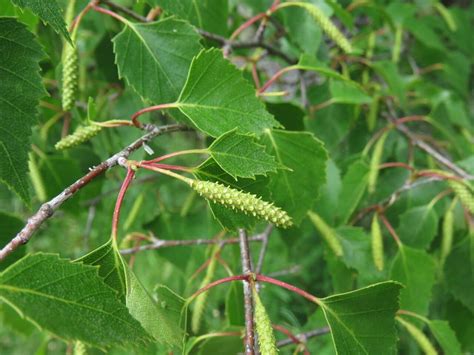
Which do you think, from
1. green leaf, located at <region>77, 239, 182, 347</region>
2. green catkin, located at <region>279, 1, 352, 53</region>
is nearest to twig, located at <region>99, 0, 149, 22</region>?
green catkin, located at <region>279, 1, 352, 53</region>

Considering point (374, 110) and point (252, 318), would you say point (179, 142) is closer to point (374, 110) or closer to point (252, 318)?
point (374, 110)

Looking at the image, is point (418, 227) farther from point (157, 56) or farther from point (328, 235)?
point (157, 56)

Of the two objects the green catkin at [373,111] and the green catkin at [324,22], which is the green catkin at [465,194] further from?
the green catkin at [373,111]

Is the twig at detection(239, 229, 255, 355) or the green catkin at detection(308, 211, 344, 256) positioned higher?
the green catkin at detection(308, 211, 344, 256)

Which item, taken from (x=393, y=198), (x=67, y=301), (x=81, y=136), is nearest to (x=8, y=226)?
(x=81, y=136)

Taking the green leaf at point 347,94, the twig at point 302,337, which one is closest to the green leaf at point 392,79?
the green leaf at point 347,94

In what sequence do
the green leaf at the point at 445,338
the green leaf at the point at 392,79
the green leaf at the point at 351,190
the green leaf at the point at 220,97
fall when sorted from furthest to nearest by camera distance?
the green leaf at the point at 392,79 → the green leaf at the point at 351,190 → the green leaf at the point at 445,338 → the green leaf at the point at 220,97

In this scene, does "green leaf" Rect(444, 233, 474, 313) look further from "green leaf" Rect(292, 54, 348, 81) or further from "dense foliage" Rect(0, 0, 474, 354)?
"green leaf" Rect(292, 54, 348, 81)
